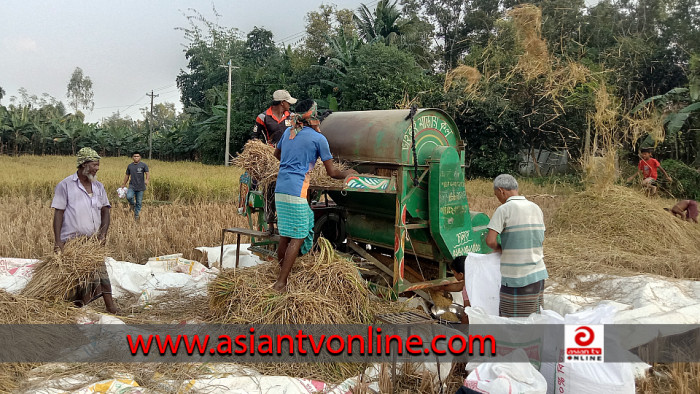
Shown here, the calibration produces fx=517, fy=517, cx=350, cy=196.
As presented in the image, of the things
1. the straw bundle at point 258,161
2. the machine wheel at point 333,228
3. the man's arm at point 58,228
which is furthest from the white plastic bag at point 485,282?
the man's arm at point 58,228

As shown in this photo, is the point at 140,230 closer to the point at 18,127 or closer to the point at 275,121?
the point at 275,121

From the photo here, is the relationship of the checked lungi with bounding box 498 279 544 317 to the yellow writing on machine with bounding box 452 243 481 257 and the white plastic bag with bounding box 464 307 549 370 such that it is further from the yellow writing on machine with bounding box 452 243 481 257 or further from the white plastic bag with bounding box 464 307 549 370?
→ the yellow writing on machine with bounding box 452 243 481 257

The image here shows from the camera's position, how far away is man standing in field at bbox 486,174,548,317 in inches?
140

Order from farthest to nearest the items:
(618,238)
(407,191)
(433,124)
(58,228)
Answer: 1. (618,238)
2. (433,124)
3. (407,191)
4. (58,228)

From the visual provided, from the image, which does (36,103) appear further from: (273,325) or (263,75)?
(273,325)

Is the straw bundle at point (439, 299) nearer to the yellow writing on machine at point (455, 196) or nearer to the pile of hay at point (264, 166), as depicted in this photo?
the yellow writing on machine at point (455, 196)

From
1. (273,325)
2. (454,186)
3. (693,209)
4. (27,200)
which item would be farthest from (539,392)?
(27,200)

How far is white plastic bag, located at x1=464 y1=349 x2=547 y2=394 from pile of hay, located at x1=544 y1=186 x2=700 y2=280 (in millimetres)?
3639

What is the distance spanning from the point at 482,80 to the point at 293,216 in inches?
578

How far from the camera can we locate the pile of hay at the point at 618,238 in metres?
6.44

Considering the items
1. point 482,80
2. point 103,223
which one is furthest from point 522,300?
point 482,80

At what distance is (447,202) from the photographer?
15.7 feet

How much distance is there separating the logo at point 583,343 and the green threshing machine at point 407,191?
1761mm

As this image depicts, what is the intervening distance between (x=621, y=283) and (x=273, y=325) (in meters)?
4.01
